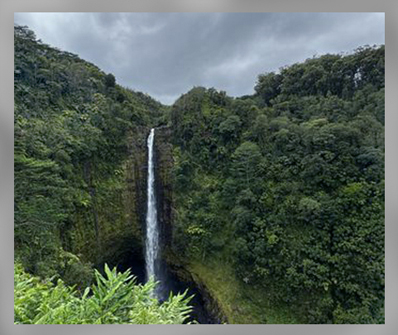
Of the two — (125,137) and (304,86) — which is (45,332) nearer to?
(125,137)

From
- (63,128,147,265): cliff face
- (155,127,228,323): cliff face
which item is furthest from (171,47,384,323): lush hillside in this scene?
(63,128,147,265): cliff face

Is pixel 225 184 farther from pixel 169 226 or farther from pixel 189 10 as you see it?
pixel 189 10

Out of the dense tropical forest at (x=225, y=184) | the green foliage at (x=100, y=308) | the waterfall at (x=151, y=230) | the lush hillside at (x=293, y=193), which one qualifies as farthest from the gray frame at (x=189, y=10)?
the waterfall at (x=151, y=230)

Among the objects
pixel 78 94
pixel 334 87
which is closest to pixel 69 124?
pixel 78 94

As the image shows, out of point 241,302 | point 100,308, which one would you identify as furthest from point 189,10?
point 241,302

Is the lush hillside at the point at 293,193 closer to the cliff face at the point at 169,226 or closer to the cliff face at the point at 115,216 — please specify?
the cliff face at the point at 169,226

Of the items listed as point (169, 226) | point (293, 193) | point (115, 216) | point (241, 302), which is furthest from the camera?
point (169, 226)

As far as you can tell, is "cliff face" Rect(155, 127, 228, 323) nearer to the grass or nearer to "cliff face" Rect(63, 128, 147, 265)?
the grass
